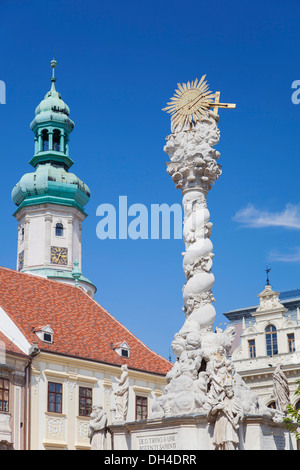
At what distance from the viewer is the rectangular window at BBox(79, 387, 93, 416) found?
111ft

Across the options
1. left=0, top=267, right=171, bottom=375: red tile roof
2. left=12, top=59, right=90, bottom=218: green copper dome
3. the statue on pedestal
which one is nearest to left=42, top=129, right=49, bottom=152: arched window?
left=12, top=59, right=90, bottom=218: green copper dome

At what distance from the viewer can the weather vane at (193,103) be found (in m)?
18.6

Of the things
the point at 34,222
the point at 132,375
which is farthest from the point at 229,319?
the point at 34,222

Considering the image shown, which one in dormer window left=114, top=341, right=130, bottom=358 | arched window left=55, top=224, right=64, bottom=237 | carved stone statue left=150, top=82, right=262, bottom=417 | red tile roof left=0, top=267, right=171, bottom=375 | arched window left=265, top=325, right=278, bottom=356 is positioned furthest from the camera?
arched window left=55, top=224, right=64, bottom=237

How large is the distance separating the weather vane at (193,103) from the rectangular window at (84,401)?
1802 centimetres

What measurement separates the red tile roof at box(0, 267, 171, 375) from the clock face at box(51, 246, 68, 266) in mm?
12552

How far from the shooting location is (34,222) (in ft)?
178

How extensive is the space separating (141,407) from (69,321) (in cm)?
518

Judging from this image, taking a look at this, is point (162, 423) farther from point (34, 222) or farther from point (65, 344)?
point (34, 222)

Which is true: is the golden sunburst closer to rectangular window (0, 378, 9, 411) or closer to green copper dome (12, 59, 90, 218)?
rectangular window (0, 378, 9, 411)

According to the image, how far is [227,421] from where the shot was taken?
47.3ft

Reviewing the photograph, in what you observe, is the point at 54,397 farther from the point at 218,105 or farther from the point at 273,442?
the point at 273,442

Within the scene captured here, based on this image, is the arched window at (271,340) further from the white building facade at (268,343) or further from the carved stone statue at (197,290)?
the carved stone statue at (197,290)

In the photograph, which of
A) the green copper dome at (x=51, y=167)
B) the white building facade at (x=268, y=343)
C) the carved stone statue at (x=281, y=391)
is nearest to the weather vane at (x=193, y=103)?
the carved stone statue at (x=281, y=391)
